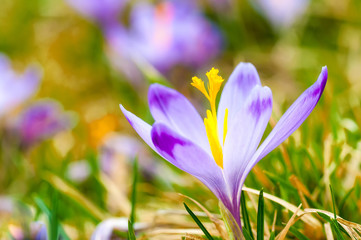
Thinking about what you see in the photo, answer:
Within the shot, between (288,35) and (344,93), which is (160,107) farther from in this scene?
(288,35)

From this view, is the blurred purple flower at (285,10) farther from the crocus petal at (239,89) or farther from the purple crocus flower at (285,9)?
the crocus petal at (239,89)

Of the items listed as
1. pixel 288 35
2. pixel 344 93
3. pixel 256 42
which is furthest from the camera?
pixel 256 42

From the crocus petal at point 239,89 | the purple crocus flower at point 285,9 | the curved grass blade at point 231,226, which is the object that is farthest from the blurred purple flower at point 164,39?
the curved grass blade at point 231,226

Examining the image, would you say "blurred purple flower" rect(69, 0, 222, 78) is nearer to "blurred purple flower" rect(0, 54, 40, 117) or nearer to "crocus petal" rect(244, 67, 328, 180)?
"blurred purple flower" rect(0, 54, 40, 117)

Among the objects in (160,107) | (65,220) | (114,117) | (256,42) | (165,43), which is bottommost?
(65,220)

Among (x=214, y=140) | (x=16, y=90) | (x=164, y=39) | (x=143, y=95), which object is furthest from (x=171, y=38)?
(x=214, y=140)

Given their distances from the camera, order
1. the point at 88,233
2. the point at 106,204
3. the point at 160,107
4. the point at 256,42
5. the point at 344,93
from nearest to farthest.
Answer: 1. the point at 160,107
2. the point at 88,233
3. the point at 106,204
4. the point at 344,93
5. the point at 256,42

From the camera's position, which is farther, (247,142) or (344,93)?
(344,93)

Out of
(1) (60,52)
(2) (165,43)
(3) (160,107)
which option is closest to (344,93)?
(2) (165,43)
